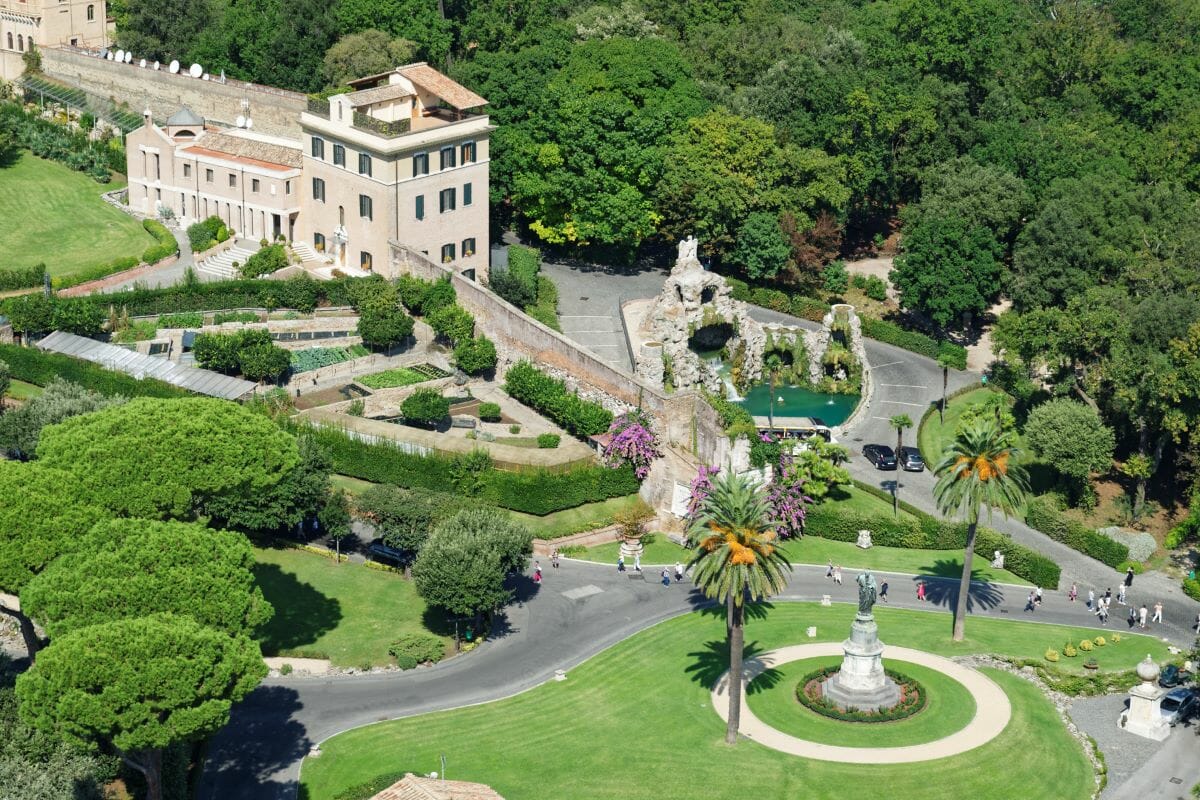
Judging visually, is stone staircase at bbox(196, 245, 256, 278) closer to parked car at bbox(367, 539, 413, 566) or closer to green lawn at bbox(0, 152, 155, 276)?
green lawn at bbox(0, 152, 155, 276)

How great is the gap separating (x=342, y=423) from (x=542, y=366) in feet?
46.6

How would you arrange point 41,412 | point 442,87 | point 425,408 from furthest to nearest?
point 442,87, point 425,408, point 41,412

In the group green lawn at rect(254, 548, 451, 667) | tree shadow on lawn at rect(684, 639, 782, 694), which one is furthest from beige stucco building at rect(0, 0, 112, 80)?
tree shadow on lawn at rect(684, 639, 782, 694)

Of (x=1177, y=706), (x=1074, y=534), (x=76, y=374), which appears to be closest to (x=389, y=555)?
(x=76, y=374)

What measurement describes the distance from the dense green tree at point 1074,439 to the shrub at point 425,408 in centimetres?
3700

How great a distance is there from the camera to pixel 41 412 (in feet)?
335

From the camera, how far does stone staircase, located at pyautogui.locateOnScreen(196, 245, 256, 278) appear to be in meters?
126

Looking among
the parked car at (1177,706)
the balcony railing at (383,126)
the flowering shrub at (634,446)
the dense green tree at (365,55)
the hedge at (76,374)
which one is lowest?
the parked car at (1177,706)

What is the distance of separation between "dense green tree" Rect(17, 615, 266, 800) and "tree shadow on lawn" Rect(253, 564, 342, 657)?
19891 mm

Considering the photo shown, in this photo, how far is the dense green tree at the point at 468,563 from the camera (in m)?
92.2

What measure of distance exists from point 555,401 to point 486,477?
9.35m

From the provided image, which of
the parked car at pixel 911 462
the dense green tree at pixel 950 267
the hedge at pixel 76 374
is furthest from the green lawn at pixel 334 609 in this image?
the dense green tree at pixel 950 267

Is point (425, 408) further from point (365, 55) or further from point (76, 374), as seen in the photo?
point (365, 55)

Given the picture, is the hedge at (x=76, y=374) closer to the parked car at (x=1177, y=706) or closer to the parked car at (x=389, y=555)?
the parked car at (x=389, y=555)
